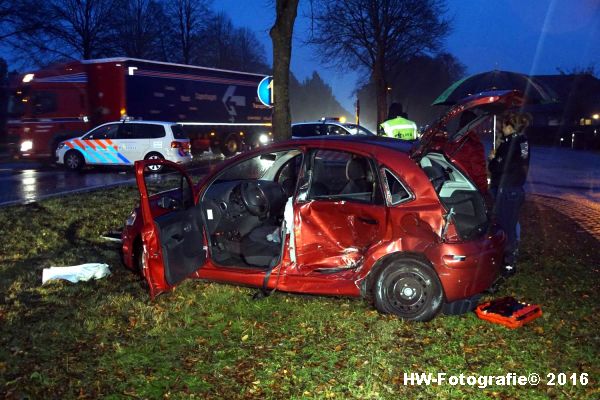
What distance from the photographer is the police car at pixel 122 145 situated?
17.6 meters

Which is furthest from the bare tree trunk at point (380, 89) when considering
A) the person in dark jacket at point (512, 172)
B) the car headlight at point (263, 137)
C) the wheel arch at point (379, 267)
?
the wheel arch at point (379, 267)

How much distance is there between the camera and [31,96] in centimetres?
1958

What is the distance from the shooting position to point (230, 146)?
2486 centimetres

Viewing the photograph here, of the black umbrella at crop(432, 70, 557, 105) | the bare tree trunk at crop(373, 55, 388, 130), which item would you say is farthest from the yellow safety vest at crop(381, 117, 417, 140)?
the bare tree trunk at crop(373, 55, 388, 130)

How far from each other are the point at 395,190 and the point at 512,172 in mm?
2040

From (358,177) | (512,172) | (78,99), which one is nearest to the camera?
(358,177)

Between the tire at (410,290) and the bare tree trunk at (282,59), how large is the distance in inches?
267

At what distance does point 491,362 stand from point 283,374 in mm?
1457

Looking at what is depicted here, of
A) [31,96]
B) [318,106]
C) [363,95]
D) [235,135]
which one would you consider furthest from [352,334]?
[318,106]

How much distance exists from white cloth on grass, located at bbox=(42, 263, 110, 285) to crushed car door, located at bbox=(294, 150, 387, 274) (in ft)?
7.71

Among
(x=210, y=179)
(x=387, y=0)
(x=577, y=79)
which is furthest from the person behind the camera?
(x=577, y=79)

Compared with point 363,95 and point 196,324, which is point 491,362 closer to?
point 196,324

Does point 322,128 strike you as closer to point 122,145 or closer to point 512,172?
point 122,145

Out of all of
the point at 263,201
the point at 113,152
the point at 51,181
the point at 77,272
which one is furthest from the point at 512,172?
the point at 113,152
